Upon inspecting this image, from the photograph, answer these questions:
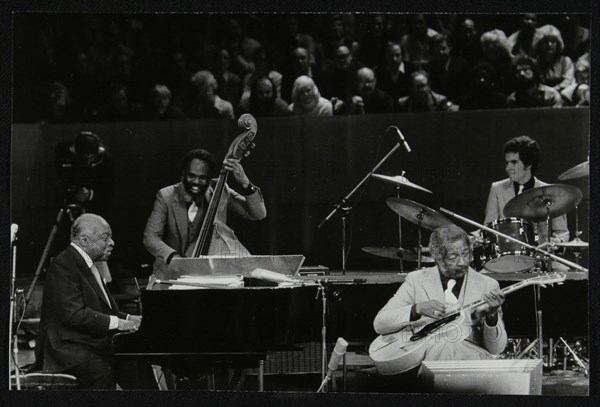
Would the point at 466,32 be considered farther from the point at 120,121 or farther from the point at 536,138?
the point at 120,121

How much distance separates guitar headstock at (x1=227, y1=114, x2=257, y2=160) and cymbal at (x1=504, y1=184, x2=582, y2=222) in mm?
1471

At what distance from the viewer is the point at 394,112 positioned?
16.9ft

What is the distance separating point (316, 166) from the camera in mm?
5148

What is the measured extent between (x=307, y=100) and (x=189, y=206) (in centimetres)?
91

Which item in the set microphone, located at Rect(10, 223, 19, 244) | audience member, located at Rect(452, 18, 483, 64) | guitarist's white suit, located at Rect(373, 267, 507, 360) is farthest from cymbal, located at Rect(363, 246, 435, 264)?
microphone, located at Rect(10, 223, 19, 244)

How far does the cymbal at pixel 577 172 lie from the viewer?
5.02 m

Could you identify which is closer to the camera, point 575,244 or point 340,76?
point 575,244

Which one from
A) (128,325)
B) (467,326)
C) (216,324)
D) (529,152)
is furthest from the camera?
(529,152)

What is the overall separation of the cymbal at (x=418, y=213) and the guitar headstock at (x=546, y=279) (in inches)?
22.1

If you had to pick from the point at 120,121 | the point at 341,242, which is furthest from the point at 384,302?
the point at 120,121

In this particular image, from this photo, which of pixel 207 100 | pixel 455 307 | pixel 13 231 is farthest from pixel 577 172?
pixel 13 231

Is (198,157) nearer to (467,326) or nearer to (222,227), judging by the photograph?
(222,227)

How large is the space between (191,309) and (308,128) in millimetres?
1358

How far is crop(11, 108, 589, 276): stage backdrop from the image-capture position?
506cm
